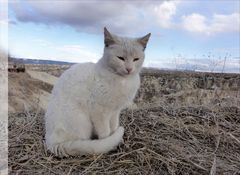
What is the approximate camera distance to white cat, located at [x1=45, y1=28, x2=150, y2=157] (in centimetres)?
224

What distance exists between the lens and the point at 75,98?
2.31 meters

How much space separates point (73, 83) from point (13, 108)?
3808 millimetres

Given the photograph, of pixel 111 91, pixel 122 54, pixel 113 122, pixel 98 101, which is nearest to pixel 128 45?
pixel 122 54

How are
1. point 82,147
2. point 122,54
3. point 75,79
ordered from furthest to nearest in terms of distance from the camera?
point 75,79
point 122,54
point 82,147

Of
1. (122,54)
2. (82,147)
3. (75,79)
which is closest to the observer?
(82,147)

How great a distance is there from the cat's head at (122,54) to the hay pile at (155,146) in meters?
0.61

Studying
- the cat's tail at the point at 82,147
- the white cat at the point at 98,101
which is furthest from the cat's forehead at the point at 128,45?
the cat's tail at the point at 82,147

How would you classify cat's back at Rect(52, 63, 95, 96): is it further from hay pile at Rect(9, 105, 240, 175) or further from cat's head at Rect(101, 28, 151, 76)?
hay pile at Rect(9, 105, 240, 175)

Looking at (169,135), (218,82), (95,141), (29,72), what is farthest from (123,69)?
(29,72)

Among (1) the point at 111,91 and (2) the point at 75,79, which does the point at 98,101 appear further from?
(2) the point at 75,79

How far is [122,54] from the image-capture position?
89.2 inches

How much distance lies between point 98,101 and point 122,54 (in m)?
0.42

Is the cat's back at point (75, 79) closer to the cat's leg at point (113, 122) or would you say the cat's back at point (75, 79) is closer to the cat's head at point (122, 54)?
the cat's head at point (122, 54)

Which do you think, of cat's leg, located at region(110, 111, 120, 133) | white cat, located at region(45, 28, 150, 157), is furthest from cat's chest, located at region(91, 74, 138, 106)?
cat's leg, located at region(110, 111, 120, 133)
